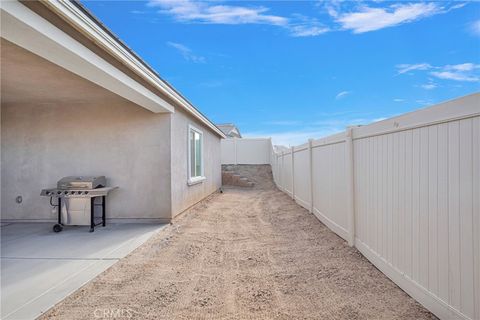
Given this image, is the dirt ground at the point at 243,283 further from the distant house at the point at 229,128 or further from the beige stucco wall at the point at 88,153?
the distant house at the point at 229,128

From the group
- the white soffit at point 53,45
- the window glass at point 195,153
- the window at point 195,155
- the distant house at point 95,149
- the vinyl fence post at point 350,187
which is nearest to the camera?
the white soffit at point 53,45

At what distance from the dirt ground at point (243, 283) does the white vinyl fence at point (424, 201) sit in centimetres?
29

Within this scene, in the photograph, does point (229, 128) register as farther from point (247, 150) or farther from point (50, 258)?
point (50, 258)

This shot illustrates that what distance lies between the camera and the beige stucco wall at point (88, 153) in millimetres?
6348

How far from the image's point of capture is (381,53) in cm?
712

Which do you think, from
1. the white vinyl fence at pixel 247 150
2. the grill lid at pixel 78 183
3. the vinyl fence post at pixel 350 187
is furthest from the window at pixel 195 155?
the white vinyl fence at pixel 247 150

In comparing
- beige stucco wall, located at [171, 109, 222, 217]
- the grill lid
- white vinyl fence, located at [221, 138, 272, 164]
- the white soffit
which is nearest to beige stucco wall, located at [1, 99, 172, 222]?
beige stucco wall, located at [171, 109, 222, 217]

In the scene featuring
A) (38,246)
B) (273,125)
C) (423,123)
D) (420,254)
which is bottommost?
(38,246)

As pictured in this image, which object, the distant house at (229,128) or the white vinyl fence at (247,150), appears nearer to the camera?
the white vinyl fence at (247,150)

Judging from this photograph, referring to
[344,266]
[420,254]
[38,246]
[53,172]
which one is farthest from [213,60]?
[420,254]

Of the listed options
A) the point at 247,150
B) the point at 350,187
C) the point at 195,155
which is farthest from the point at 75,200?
the point at 247,150

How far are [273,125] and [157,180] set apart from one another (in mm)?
15604

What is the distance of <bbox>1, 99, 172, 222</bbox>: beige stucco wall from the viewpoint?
6348 millimetres

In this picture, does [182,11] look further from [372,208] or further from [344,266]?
[344,266]
